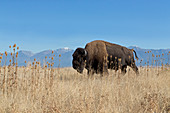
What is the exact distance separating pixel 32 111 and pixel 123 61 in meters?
7.40

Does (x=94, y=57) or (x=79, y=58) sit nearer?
(x=79, y=58)

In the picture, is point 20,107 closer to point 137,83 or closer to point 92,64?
point 137,83

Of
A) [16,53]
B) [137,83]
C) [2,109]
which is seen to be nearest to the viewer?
[2,109]

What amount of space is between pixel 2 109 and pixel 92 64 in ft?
18.5

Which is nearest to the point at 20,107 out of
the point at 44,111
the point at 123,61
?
the point at 44,111

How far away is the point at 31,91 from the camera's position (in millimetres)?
4832

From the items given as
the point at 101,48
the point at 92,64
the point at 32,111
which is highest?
the point at 101,48

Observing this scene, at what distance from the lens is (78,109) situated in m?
3.34

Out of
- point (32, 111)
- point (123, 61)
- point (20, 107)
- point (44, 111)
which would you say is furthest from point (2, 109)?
point (123, 61)

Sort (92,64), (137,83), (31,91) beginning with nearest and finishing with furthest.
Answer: (31,91) → (137,83) → (92,64)

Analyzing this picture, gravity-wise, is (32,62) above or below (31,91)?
above

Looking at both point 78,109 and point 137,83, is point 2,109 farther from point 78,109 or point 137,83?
point 137,83

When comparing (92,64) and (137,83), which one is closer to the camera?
(137,83)

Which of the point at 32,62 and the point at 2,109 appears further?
the point at 32,62
